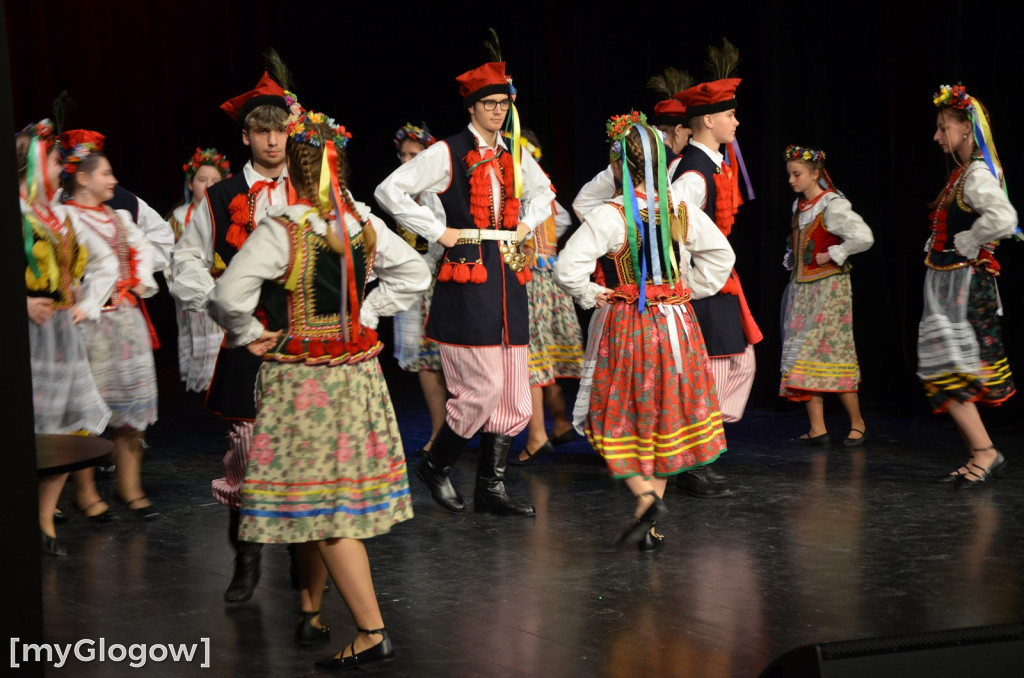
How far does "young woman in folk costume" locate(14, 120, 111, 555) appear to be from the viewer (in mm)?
3898

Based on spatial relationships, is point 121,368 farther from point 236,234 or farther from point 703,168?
point 703,168

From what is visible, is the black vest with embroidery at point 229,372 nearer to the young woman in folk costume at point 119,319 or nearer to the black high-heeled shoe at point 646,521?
the young woman in folk costume at point 119,319

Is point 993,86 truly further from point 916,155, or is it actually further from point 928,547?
point 928,547

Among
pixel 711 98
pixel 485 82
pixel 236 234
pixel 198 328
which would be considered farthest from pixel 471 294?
pixel 198 328

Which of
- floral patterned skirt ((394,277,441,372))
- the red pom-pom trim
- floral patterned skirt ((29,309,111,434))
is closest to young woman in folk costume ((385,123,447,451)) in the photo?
floral patterned skirt ((394,277,441,372))

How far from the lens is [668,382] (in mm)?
3828

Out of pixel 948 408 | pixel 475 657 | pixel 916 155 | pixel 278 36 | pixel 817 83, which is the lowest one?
pixel 475 657

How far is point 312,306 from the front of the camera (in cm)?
289

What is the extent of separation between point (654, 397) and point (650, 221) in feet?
1.88

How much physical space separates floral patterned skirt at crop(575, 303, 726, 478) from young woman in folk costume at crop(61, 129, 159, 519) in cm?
177

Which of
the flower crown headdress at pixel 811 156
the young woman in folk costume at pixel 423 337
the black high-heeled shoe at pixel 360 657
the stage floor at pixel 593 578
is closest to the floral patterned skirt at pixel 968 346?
the stage floor at pixel 593 578

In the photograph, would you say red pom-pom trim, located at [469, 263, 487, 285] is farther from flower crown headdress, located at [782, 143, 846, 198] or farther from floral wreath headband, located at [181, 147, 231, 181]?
flower crown headdress, located at [782, 143, 846, 198]

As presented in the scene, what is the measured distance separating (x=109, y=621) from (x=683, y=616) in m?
1.58

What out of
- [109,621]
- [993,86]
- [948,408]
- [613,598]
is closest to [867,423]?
[948,408]
